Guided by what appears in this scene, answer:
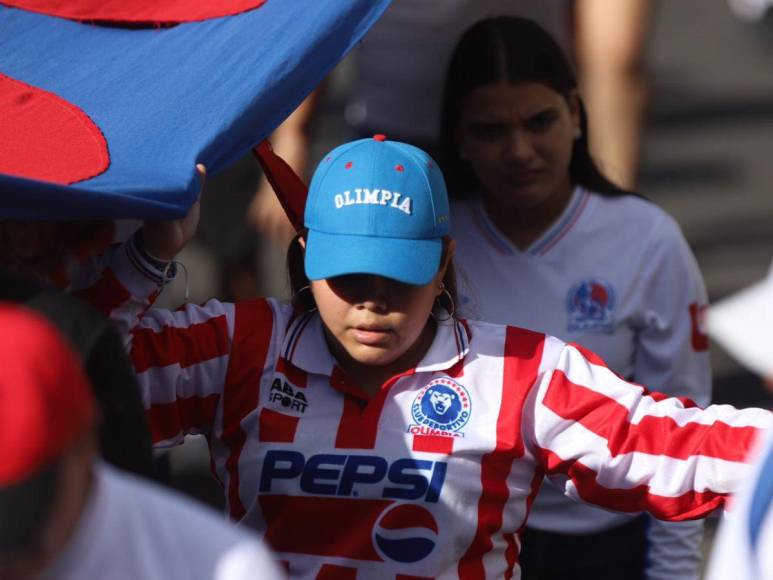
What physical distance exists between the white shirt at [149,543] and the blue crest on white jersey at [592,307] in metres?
1.59

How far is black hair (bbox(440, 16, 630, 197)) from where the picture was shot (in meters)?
3.21

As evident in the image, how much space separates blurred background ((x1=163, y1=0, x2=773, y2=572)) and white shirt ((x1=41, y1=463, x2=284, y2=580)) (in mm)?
2567

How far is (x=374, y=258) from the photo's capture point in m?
2.44

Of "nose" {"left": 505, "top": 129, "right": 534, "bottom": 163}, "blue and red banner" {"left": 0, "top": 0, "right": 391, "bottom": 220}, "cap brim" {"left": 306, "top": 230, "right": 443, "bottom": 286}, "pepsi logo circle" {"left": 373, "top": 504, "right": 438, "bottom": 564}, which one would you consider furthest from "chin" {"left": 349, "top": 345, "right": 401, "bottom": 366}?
"nose" {"left": 505, "top": 129, "right": 534, "bottom": 163}

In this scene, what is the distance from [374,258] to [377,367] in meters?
0.23

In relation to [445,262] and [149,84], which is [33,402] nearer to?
[445,262]

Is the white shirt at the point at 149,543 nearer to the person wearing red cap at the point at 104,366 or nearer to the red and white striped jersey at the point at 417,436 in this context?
the person wearing red cap at the point at 104,366

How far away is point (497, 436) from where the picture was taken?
2.49m

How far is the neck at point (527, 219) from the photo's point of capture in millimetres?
3271

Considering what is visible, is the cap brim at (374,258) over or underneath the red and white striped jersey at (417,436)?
over

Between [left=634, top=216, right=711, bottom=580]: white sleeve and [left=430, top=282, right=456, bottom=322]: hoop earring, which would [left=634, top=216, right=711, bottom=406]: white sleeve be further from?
[left=430, top=282, right=456, bottom=322]: hoop earring

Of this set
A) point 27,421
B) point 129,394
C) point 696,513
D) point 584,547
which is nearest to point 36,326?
point 27,421

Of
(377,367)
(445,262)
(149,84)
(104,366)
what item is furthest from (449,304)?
(104,366)

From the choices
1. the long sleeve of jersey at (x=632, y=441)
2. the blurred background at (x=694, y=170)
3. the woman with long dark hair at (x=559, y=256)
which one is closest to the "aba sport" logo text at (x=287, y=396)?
the long sleeve of jersey at (x=632, y=441)
